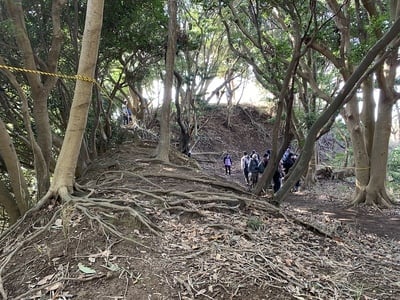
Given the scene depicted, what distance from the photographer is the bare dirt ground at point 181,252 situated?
3.29 metres

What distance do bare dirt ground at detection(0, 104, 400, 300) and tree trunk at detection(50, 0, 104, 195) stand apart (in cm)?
30

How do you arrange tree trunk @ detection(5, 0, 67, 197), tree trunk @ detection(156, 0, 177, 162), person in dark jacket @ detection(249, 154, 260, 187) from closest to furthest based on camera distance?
tree trunk @ detection(5, 0, 67, 197)
tree trunk @ detection(156, 0, 177, 162)
person in dark jacket @ detection(249, 154, 260, 187)

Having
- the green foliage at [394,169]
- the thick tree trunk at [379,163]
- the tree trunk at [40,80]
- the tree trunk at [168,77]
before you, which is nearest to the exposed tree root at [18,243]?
the tree trunk at [40,80]

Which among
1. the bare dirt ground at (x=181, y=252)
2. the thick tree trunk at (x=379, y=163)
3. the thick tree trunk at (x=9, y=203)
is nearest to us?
the bare dirt ground at (x=181, y=252)

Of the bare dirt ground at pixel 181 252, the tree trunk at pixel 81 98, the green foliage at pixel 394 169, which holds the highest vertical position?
the tree trunk at pixel 81 98

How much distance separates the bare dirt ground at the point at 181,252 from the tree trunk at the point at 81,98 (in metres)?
0.30

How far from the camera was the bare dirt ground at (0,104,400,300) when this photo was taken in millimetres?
3289

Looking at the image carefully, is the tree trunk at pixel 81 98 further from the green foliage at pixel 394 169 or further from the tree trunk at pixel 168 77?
the green foliage at pixel 394 169

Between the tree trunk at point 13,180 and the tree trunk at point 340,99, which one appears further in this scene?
the tree trunk at point 340,99

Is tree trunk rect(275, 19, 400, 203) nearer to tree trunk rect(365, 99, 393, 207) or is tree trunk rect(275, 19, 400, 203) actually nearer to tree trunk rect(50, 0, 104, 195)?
tree trunk rect(50, 0, 104, 195)

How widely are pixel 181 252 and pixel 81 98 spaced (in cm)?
205

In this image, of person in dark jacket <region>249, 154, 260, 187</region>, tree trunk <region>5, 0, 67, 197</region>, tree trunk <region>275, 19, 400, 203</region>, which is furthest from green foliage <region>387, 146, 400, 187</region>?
tree trunk <region>5, 0, 67, 197</region>

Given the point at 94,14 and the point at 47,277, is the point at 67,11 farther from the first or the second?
the point at 47,277

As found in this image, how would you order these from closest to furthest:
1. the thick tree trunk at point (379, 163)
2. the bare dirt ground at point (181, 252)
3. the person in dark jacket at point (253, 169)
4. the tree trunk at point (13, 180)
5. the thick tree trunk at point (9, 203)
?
the bare dirt ground at point (181, 252)
the tree trunk at point (13, 180)
the thick tree trunk at point (9, 203)
the thick tree trunk at point (379, 163)
the person in dark jacket at point (253, 169)
